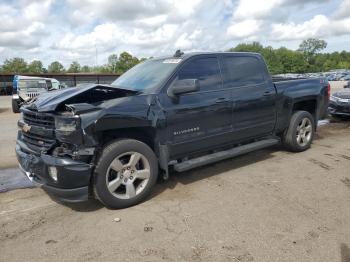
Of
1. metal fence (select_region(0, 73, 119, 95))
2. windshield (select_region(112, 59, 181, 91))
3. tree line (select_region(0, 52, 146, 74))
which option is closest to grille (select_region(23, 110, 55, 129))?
windshield (select_region(112, 59, 181, 91))

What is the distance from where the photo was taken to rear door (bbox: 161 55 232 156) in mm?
4816

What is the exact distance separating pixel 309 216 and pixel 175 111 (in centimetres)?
207

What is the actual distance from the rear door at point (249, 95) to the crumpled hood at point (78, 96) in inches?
68.5

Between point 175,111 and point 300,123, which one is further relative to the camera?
point 300,123

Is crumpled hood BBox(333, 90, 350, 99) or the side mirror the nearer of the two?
the side mirror

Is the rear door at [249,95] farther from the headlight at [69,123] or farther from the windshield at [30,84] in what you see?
the windshield at [30,84]

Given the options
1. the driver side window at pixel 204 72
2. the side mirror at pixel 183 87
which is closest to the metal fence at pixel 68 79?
the driver side window at pixel 204 72

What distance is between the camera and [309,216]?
4.02 meters

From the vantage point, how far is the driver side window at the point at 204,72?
5102 millimetres

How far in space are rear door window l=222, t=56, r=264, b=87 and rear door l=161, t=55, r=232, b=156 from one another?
0.64 feet

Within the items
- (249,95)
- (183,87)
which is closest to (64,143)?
(183,87)

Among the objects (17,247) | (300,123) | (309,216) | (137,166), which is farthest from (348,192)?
(17,247)

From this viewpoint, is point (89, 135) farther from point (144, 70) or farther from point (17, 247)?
point (144, 70)

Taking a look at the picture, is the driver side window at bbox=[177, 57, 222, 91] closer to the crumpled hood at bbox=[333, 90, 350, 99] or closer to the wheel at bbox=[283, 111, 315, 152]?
the wheel at bbox=[283, 111, 315, 152]
